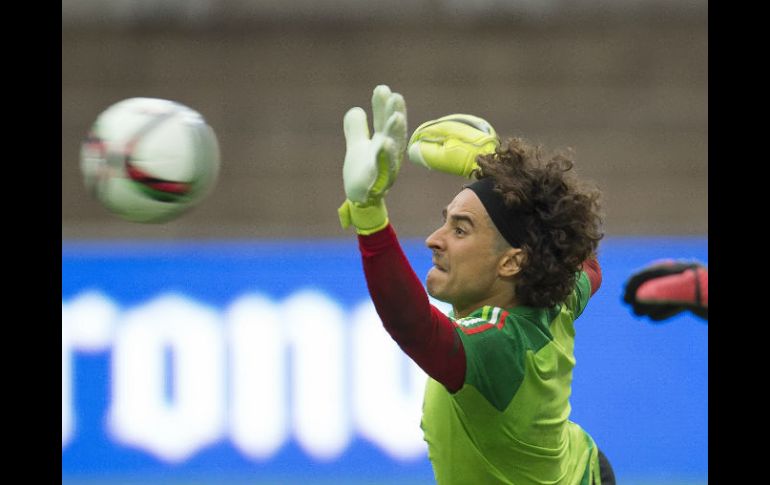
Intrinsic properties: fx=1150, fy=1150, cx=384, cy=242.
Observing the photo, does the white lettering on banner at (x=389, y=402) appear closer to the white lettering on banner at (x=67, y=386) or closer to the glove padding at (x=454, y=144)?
the white lettering on banner at (x=67, y=386)

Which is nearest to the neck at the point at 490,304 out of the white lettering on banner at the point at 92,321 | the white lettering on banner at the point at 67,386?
the white lettering on banner at the point at 92,321

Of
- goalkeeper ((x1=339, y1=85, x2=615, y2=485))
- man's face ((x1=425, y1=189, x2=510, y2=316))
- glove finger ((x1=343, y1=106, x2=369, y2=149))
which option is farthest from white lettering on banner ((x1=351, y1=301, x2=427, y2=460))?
glove finger ((x1=343, y1=106, x2=369, y2=149))

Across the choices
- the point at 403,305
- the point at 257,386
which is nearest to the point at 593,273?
the point at 403,305

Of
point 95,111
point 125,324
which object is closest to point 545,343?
point 125,324

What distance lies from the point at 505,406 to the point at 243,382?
14.5 feet

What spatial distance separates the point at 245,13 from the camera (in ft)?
30.2

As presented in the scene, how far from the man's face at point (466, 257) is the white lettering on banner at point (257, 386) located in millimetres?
4184

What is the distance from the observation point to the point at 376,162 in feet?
9.83

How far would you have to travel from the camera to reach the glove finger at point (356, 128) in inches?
122

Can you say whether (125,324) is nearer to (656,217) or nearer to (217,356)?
(217,356)

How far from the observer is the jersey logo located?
329 centimetres

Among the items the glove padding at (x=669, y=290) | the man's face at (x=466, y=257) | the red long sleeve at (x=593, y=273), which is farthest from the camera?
the glove padding at (x=669, y=290)

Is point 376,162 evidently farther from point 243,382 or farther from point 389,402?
point 243,382

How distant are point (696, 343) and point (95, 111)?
4.83m
